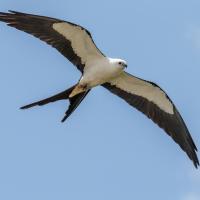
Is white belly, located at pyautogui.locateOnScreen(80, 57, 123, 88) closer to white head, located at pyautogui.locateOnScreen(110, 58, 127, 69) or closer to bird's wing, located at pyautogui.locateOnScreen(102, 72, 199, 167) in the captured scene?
white head, located at pyautogui.locateOnScreen(110, 58, 127, 69)

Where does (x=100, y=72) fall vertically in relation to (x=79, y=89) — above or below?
above

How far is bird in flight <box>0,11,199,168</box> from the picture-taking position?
23.7 metres

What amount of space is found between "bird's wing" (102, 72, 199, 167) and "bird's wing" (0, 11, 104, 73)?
3.97 feet

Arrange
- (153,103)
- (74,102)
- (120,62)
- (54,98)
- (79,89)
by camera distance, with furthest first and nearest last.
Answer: (153,103) → (79,89) → (74,102) → (120,62) → (54,98)

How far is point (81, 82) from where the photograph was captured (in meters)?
24.4

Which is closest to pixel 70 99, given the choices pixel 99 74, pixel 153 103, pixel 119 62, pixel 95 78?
pixel 95 78

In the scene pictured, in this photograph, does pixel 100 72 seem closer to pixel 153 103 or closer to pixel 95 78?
pixel 95 78

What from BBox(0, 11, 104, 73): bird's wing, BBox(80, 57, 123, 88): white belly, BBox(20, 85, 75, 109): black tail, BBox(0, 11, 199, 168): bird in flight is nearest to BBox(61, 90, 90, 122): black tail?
BBox(0, 11, 199, 168): bird in flight

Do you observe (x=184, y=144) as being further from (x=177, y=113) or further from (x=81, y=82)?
(x=81, y=82)

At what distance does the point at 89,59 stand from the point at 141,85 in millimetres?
1746

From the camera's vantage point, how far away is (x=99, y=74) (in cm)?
2433

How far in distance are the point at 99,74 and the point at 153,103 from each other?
2.12 m

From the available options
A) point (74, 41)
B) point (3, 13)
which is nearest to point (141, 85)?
point (74, 41)

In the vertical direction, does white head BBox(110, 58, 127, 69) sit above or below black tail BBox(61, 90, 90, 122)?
above
